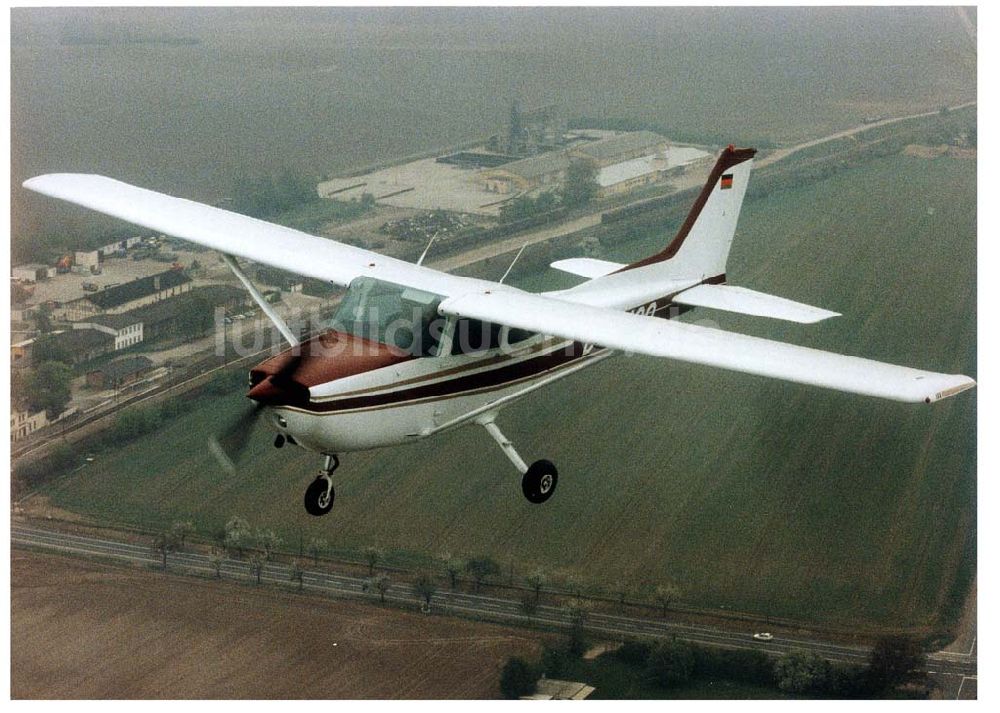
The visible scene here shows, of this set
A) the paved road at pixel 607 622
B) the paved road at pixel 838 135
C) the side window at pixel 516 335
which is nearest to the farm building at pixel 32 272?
the paved road at pixel 607 622

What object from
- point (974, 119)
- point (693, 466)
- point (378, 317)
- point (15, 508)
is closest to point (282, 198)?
point (15, 508)

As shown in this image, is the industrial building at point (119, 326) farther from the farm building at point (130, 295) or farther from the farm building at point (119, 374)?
the farm building at point (119, 374)

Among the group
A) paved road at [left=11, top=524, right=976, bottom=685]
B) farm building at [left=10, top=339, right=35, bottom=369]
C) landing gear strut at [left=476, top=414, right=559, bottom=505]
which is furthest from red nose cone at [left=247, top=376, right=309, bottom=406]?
farm building at [left=10, top=339, right=35, bottom=369]

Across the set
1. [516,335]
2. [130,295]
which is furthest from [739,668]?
[130,295]

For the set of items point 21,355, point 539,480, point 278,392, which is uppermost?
point 278,392

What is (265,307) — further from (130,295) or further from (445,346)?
(130,295)

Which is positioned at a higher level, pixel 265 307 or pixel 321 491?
pixel 265 307
